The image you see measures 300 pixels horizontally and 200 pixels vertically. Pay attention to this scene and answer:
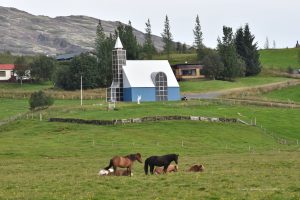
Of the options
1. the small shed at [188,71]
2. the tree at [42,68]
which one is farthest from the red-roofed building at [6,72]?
the small shed at [188,71]

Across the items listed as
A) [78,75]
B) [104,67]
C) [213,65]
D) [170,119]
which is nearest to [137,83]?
[78,75]

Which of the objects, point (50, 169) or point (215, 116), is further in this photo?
point (215, 116)

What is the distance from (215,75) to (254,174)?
4877 inches

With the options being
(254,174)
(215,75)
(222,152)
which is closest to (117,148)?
(222,152)

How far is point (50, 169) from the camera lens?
3812 centimetres

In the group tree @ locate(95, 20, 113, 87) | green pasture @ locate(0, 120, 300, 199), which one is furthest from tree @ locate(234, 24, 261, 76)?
green pasture @ locate(0, 120, 300, 199)

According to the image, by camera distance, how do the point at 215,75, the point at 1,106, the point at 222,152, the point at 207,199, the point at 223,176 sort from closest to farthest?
the point at 207,199, the point at 223,176, the point at 222,152, the point at 1,106, the point at 215,75

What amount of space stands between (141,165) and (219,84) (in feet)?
339

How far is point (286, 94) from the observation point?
5320 inches

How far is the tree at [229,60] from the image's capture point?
151 metres

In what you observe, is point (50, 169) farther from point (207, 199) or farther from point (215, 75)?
point (215, 75)

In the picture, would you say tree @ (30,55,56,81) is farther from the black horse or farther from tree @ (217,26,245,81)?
the black horse

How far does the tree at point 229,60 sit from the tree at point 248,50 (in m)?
8.00

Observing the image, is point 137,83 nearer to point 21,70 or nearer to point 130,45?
point 130,45
